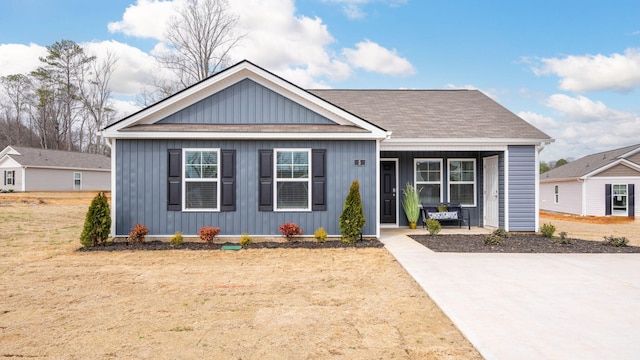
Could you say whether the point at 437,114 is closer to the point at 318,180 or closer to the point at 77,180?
the point at 318,180

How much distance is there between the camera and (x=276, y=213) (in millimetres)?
9398

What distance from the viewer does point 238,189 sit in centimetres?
937

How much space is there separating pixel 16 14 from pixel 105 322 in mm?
20449

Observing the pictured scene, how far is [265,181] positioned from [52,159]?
3032cm

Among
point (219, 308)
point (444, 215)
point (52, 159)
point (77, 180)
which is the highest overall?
point (52, 159)

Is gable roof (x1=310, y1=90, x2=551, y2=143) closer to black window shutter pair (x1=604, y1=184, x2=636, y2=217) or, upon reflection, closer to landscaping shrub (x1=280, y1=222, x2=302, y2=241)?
landscaping shrub (x1=280, y1=222, x2=302, y2=241)

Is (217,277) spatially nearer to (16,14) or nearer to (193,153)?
(193,153)

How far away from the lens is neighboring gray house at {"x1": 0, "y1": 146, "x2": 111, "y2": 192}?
29.8 metres

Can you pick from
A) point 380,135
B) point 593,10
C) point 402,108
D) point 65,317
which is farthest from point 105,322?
point 593,10

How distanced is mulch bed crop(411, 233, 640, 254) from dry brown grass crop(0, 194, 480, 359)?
1.89 meters

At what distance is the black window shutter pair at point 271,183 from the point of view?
933 cm

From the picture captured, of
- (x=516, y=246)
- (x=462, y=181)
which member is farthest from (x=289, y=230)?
(x=462, y=181)

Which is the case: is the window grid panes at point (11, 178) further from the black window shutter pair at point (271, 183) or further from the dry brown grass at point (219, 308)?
the black window shutter pair at point (271, 183)

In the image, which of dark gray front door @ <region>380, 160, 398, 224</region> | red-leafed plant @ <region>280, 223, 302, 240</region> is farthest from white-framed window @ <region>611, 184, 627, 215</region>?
red-leafed plant @ <region>280, 223, 302, 240</region>
